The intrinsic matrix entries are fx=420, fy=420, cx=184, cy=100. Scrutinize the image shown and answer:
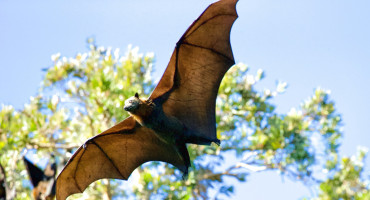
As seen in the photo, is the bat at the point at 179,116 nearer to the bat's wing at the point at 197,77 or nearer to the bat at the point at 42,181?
the bat's wing at the point at 197,77

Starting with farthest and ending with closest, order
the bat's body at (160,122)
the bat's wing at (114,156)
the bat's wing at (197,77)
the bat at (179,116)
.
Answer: the bat's wing at (114,156), the bat's wing at (197,77), the bat at (179,116), the bat's body at (160,122)

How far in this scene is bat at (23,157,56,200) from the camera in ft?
22.7

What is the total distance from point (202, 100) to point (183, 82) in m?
0.36

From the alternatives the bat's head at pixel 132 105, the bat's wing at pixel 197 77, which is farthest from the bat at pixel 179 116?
the bat's head at pixel 132 105

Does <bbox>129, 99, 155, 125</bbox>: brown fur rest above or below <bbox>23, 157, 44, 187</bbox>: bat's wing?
above

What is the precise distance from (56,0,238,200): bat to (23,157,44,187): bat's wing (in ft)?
4.94

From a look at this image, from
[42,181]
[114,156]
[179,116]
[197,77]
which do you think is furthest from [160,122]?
[42,181]

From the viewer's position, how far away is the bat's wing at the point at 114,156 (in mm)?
5758

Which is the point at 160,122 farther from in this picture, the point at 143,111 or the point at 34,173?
the point at 34,173

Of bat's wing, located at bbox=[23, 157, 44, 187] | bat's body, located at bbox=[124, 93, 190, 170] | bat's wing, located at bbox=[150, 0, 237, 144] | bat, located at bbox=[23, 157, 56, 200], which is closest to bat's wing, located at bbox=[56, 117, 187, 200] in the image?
bat's body, located at bbox=[124, 93, 190, 170]

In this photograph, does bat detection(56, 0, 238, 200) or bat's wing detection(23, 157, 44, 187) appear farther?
bat's wing detection(23, 157, 44, 187)

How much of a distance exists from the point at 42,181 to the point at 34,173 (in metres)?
0.19

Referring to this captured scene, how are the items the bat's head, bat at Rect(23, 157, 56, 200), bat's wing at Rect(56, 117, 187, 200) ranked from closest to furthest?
the bat's head → bat's wing at Rect(56, 117, 187, 200) → bat at Rect(23, 157, 56, 200)

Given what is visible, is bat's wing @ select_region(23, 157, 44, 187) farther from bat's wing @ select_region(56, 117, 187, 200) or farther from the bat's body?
the bat's body
